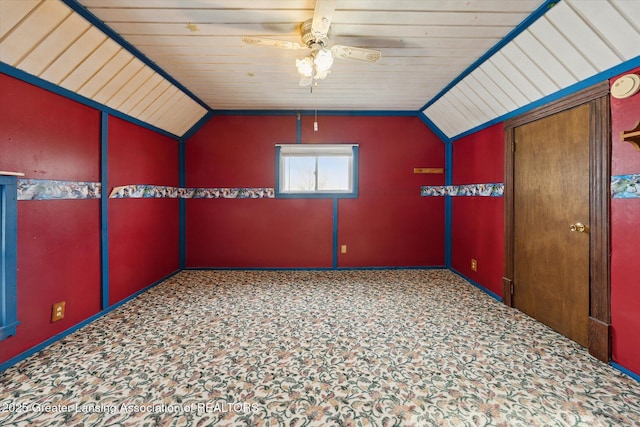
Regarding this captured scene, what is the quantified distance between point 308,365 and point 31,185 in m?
2.57

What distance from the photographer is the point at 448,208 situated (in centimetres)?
440

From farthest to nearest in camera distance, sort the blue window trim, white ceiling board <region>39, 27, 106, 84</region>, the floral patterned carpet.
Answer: white ceiling board <region>39, 27, 106, 84</region> → the blue window trim → the floral patterned carpet

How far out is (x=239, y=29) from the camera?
7.30 ft

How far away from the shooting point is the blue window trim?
6.24ft

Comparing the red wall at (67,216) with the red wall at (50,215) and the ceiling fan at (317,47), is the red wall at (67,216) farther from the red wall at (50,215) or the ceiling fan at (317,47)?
the ceiling fan at (317,47)

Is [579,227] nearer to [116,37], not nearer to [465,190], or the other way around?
[465,190]

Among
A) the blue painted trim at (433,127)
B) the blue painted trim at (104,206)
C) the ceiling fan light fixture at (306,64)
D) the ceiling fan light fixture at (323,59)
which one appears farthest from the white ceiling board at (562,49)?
the blue painted trim at (104,206)

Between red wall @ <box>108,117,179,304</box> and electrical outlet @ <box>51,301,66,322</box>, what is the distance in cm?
55

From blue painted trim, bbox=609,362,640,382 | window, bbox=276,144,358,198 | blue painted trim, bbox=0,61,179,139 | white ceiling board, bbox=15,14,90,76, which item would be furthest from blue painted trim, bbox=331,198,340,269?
white ceiling board, bbox=15,14,90,76

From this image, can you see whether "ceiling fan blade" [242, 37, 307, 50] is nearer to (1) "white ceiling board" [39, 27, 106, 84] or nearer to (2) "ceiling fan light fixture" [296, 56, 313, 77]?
(2) "ceiling fan light fixture" [296, 56, 313, 77]

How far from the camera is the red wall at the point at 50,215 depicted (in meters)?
2.01

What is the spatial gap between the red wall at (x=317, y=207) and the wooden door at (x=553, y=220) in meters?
1.60

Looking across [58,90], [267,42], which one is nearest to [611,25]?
[267,42]

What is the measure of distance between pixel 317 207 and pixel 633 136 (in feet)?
11.2
